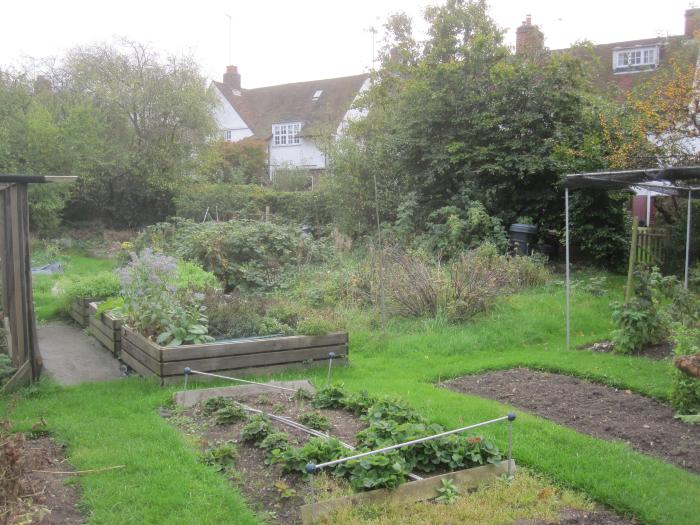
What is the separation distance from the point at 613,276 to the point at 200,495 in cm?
1240

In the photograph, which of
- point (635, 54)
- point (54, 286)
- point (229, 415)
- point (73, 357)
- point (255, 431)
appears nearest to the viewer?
point (255, 431)

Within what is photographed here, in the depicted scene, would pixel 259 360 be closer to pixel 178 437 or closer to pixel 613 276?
pixel 178 437

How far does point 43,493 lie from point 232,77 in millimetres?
46011

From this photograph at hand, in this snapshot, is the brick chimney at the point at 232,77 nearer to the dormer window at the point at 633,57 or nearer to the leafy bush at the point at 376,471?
the dormer window at the point at 633,57

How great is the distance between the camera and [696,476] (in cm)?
463

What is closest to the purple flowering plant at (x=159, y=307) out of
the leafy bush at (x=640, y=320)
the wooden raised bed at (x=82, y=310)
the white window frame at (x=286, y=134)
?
the wooden raised bed at (x=82, y=310)

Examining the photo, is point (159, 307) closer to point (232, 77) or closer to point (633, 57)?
point (633, 57)

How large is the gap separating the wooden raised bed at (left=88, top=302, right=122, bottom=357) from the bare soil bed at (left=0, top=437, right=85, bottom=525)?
332cm

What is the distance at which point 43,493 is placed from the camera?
164 inches

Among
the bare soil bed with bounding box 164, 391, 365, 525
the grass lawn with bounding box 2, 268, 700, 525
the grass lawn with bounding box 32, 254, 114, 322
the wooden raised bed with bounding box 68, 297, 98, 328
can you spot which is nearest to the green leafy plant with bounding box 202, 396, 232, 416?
the bare soil bed with bounding box 164, 391, 365, 525

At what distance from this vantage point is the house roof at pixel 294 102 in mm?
41803

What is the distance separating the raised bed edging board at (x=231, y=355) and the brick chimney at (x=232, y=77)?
137 ft

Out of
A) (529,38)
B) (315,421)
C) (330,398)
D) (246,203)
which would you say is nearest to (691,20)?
(529,38)

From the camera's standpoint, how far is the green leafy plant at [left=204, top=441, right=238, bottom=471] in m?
4.71
